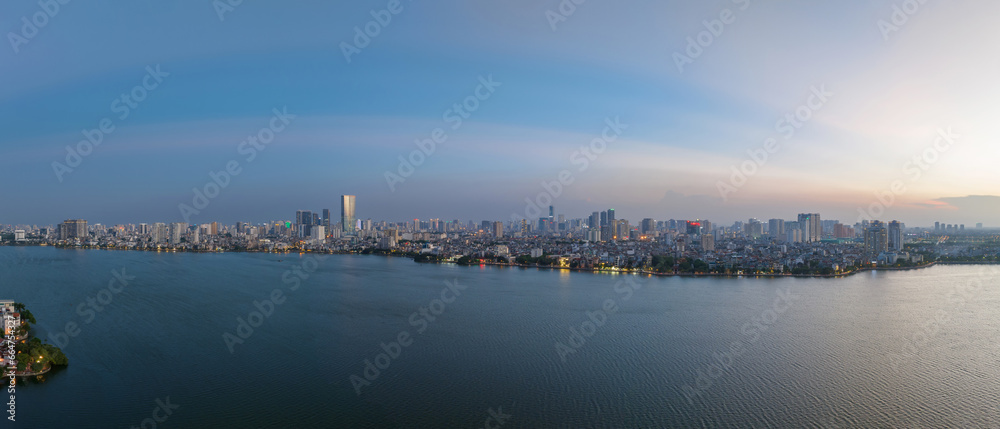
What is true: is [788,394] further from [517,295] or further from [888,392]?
[517,295]

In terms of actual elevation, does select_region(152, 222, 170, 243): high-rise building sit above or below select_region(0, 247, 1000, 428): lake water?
above

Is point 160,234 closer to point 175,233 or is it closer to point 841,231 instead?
point 175,233

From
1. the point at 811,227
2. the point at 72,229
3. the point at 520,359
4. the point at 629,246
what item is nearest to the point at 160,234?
the point at 72,229

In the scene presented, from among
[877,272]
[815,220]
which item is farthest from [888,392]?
[815,220]

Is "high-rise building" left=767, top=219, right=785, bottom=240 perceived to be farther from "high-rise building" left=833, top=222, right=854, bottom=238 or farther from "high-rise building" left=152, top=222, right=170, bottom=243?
"high-rise building" left=152, top=222, right=170, bottom=243

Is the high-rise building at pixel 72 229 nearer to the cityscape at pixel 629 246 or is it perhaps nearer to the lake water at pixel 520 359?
the cityscape at pixel 629 246

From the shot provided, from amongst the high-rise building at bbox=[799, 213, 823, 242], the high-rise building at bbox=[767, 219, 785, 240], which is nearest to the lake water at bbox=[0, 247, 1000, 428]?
the high-rise building at bbox=[799, 213, 823, 242]
